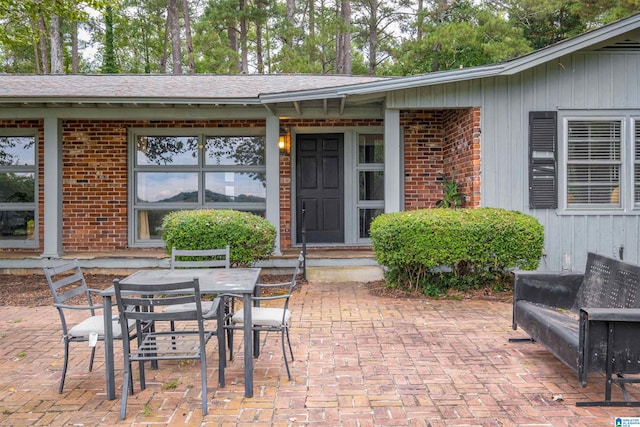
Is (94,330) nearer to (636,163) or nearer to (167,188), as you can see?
(167,188)

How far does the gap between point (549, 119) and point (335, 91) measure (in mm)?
3096

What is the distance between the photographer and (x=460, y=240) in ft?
20.2

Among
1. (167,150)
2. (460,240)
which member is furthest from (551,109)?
(167,150)

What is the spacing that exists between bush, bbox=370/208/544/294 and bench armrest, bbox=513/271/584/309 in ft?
6.04

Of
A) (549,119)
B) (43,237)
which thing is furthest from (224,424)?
(43,237)

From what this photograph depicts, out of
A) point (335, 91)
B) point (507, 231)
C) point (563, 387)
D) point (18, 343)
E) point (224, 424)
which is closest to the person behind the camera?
point (224, 424)

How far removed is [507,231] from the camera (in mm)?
6199

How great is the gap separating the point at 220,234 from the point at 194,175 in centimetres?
269

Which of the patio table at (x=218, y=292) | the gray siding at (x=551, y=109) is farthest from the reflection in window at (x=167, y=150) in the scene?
the patio table at (x=218, y=292)

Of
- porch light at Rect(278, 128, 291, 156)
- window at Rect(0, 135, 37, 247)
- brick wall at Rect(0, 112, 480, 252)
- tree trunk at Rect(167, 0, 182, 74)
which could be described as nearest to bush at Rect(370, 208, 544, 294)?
brick wall at Rect(0, 112, 480, 252)

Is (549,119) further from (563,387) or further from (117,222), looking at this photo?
(117,222)

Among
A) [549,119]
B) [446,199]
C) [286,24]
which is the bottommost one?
[446,199]

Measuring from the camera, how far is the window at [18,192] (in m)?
8.79

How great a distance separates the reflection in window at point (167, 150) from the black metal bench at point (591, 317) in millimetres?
6375
